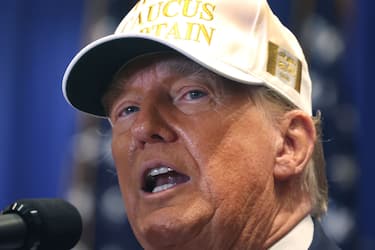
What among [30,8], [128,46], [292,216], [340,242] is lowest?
[340,242]

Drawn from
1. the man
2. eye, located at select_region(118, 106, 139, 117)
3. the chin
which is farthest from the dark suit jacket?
eye, located at select_region(118, 106, 139, 117)

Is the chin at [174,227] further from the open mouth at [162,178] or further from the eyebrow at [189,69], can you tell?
the eyebrow at [189,69]

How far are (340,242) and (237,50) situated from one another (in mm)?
1601

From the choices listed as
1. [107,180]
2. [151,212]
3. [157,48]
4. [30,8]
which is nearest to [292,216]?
[151,212]

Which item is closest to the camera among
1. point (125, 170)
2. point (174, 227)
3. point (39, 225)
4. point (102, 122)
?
point (39, 225)

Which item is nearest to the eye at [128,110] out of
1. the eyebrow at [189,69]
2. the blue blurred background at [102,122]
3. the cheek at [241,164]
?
the eyebrow at [189,69]

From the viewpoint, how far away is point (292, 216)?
54.0 inches

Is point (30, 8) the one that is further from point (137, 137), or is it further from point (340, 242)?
point (137, 137)

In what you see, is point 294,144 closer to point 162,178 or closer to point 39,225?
point 162,178

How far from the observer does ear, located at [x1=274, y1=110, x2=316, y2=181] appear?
53.0 inches

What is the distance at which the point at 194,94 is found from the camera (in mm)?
1329

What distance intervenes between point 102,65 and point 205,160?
0.34 meters

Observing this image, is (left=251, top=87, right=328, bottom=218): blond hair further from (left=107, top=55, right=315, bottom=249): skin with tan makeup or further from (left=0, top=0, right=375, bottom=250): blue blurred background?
(left=0, top=0, right=375, bottom=250): blue blurred background

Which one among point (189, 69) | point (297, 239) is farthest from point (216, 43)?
point (297, 239)
